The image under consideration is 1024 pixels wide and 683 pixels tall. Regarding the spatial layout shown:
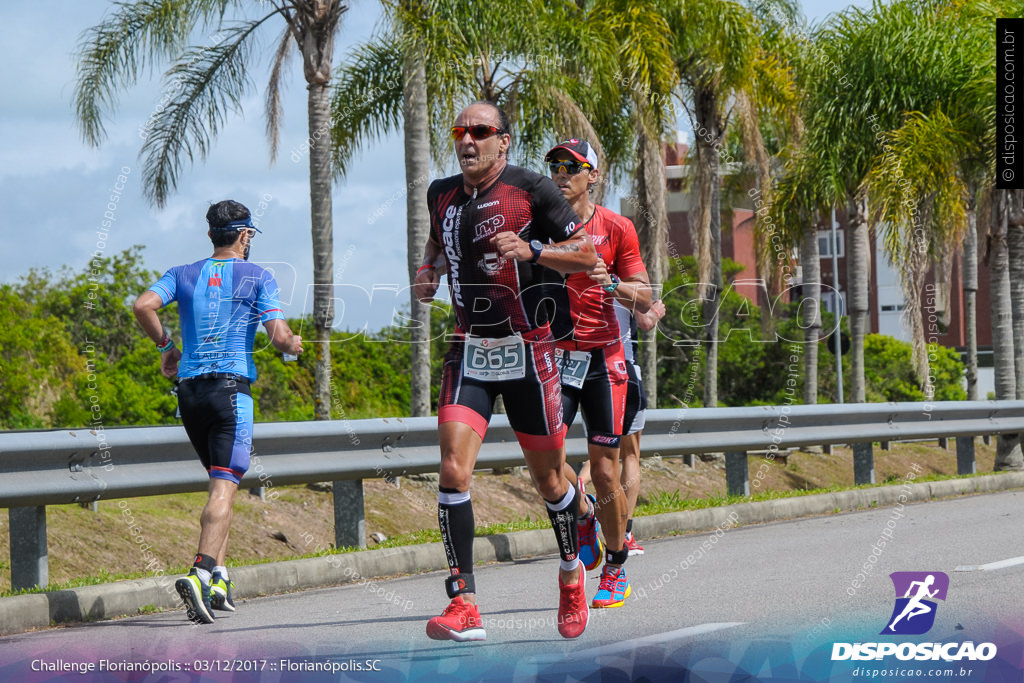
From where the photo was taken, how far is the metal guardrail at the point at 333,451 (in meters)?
6.91

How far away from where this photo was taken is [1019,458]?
678 inches

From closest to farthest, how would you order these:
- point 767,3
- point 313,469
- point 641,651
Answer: point 641,651
point 313,469
point 767,3

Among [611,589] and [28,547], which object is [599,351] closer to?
[611,589]

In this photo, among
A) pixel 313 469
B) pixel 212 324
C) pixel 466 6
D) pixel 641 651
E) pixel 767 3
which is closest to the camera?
pixel 641 651

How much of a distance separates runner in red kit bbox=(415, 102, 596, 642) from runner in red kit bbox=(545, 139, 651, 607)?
117cm

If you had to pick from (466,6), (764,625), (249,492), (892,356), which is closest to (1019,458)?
(466,6)

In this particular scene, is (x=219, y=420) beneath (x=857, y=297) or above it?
beneath

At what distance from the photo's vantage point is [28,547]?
6.97 m

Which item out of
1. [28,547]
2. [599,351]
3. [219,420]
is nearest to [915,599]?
[599,351]

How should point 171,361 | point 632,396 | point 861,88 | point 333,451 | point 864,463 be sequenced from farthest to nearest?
point 861,88 < point 864,463 < point 333,451 < point 632,396 < point 171,361

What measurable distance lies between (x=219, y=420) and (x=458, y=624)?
208cm

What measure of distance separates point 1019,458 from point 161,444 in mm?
12898

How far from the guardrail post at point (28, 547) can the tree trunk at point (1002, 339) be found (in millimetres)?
13402

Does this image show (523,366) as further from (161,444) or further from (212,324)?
(161,444)
